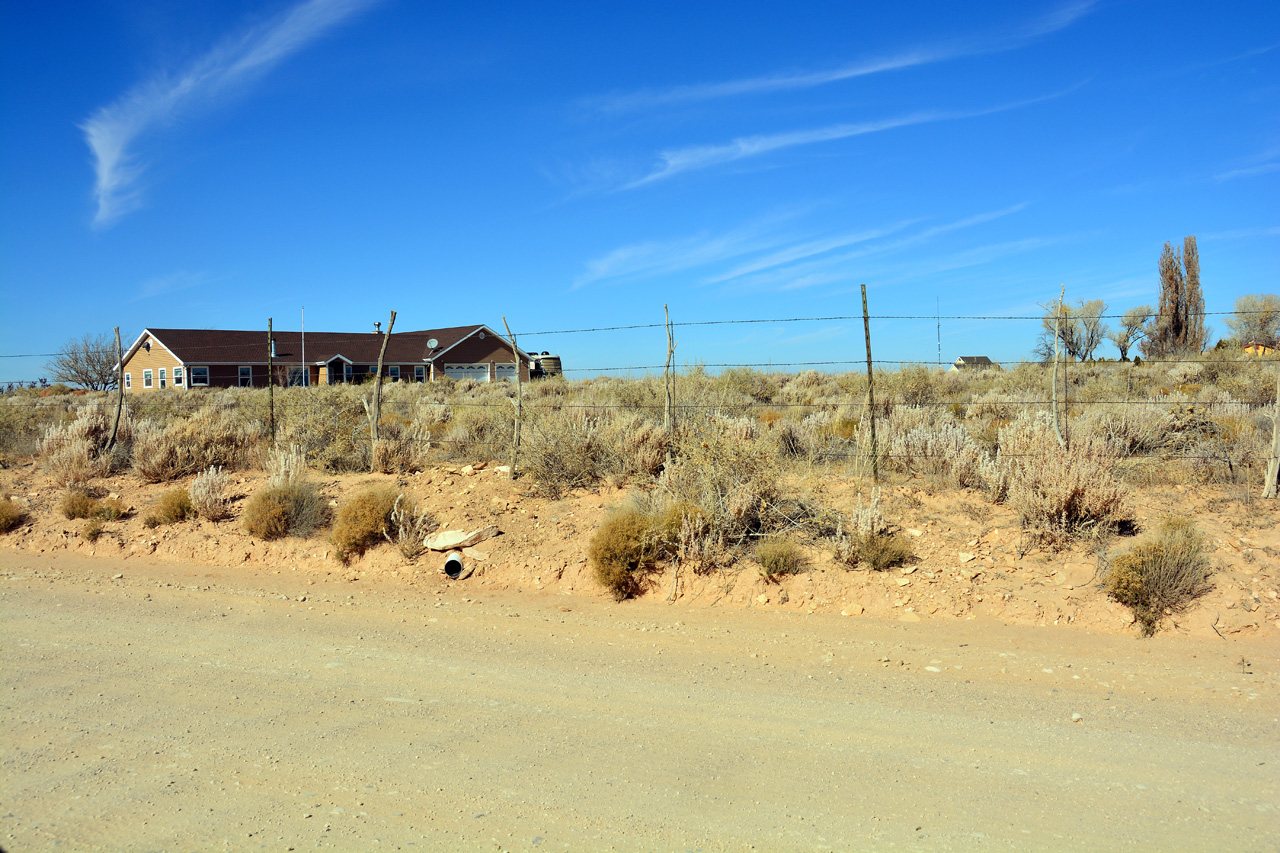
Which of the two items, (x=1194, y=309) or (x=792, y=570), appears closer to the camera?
(x=792, y=570)

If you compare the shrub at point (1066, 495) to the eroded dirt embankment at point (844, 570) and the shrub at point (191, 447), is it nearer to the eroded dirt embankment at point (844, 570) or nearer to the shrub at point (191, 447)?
the eroded dirt embankment at point (844, 570)

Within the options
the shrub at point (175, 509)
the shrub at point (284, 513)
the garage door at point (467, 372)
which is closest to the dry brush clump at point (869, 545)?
the shrub at point (284, 513)

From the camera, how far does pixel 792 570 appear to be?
8.30 m

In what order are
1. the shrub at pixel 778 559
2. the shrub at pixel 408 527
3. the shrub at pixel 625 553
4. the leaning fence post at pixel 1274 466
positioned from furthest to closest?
1. the shrub at pixel 408 527
2. the leaning fence post at pixel 1274 466
3. the shrub at pixel 625 553
4. the shrub at pixel 778 559

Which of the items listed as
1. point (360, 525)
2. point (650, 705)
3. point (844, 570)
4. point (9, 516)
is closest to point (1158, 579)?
point (844, 570)

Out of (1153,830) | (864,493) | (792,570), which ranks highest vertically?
(864,493)

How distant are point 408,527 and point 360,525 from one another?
2.11ft

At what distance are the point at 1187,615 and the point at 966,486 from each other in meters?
3.54

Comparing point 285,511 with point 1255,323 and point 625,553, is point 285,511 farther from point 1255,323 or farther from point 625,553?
point 1255,323

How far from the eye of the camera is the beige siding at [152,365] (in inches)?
1758

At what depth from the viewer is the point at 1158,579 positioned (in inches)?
278

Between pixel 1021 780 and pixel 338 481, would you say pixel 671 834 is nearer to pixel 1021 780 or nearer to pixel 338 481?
pixel 1021 780

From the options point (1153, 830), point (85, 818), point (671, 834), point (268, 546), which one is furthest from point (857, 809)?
point (268, 546)

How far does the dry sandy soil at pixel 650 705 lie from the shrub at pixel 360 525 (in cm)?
36
